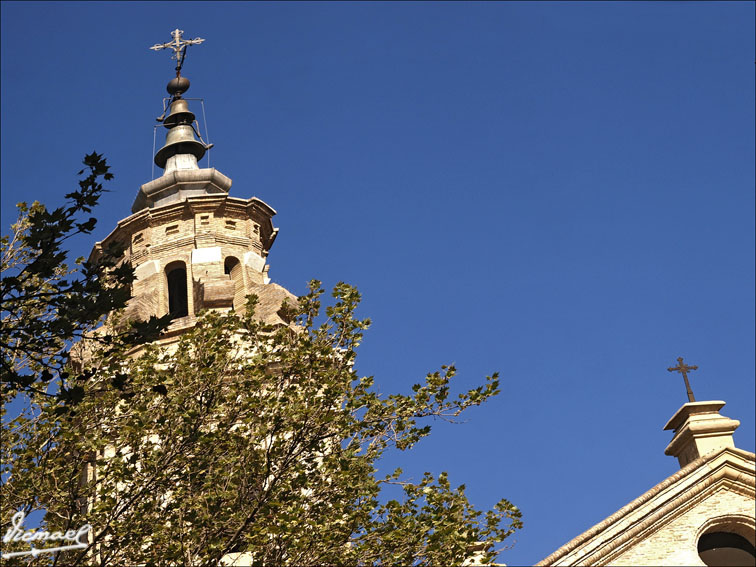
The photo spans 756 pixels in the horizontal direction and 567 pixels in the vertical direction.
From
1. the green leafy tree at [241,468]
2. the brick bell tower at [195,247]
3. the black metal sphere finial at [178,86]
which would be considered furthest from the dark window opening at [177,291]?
the green leafy tree at [241,468]

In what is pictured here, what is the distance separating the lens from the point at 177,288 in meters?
33.2

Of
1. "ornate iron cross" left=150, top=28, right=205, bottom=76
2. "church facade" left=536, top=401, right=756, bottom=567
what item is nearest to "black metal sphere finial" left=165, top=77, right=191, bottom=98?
"ornate iron cross" left=150, top=28, right=205, bottom=76

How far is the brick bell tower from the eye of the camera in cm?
3116

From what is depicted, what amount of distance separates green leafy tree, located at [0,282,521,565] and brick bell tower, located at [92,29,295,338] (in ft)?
39.2

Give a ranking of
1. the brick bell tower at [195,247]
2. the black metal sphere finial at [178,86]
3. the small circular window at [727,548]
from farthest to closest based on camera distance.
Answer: the black metal sphere finial at [178,86]
the brick bell tower at [195,247]
the small circular window at [727,548]

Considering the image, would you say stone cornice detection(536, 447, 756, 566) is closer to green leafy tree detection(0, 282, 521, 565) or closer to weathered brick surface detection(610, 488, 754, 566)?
weathered brick surface detection(610, 488, 754, 566)

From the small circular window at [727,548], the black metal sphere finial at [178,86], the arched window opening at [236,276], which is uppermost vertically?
the black metal sphere finial at [178,86]

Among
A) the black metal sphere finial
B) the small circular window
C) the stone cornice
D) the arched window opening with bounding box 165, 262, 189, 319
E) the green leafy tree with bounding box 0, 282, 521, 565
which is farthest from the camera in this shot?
the black metal sphere finial

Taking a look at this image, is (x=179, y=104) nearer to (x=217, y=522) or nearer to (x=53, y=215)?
(x=217, y=522)

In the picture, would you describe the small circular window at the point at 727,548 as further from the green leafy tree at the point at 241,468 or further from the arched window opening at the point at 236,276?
the arched window opening at the point at 236,276

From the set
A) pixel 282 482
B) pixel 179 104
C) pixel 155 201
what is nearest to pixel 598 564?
pixel 282 482

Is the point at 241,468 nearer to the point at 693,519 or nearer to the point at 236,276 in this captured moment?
the point at 693,519

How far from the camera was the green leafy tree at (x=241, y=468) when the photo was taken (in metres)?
16.0

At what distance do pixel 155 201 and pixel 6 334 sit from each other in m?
25.2
